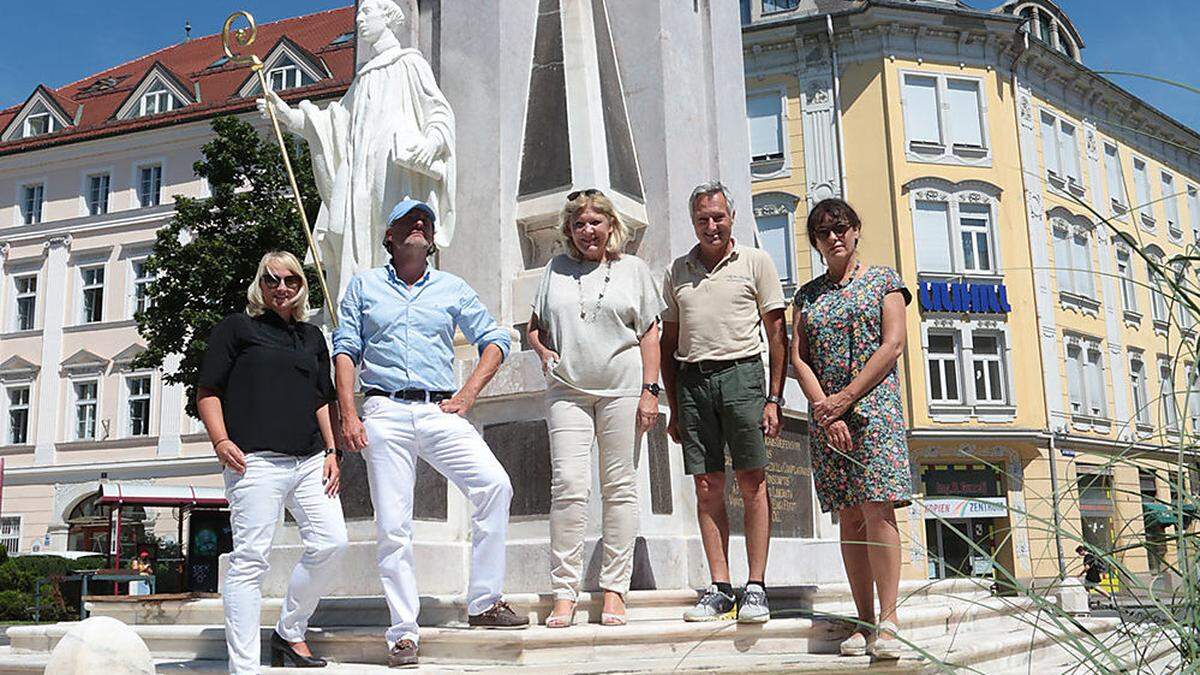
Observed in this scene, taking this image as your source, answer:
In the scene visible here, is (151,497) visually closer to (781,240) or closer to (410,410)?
(781,240)

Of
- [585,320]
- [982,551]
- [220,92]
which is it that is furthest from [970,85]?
[982,551]

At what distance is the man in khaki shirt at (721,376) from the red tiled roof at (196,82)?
3161 centimetres

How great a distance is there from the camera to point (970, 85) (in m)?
32.0

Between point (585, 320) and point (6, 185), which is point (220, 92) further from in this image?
point (585, 320)

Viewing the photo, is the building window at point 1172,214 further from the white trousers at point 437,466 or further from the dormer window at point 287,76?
the white trousers at point 437,466

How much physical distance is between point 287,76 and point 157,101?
16.7 feet

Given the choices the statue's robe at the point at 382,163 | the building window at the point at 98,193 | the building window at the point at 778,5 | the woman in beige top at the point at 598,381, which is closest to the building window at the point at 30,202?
the building window at the point at 98,193

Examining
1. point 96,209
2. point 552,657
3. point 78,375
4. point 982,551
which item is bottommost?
point 552,657

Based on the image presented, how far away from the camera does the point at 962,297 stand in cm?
3031

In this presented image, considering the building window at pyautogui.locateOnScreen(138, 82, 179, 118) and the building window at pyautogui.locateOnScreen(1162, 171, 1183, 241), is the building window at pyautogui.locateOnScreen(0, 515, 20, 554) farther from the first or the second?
the building window at pyautogui.locateOnScreen(1162, 171, 1183, 241)

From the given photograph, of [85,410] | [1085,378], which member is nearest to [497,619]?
[1085,378]

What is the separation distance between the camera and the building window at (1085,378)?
31.9 m

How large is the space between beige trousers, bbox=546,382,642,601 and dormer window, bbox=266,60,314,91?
34848 mm

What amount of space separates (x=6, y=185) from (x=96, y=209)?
3811 millimetres
